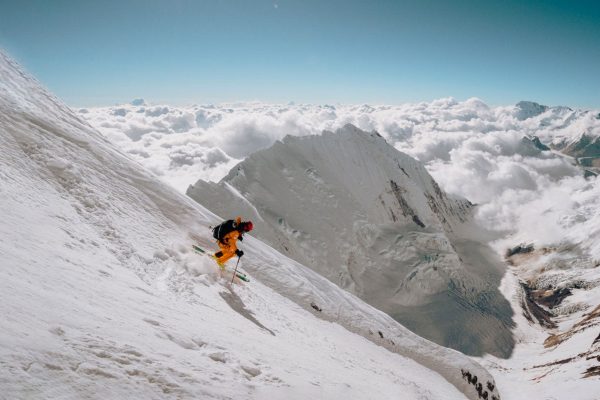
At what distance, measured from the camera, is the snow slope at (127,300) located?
7.48 metres

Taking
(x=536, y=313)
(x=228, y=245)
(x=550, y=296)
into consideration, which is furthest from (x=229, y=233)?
(x=550, y=296)

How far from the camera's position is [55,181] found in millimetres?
16547

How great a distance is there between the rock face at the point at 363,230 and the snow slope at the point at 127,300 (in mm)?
45761

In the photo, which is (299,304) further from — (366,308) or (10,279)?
(10,279)

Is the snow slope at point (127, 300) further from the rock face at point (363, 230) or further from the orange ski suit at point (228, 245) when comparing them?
the rock face at point (363, 230)

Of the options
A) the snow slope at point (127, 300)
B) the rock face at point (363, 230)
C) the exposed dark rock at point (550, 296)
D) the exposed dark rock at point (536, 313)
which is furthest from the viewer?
the exposed dark rock at point (550, 296)

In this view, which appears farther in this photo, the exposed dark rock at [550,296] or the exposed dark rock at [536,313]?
the exposed dark rock at [550,296]

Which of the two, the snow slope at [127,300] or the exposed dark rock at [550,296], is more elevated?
the exposed dark rock at [550,296]

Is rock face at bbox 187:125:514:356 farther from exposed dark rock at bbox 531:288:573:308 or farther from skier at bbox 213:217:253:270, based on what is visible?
exposed dark rock at bbox 531:288:573:308

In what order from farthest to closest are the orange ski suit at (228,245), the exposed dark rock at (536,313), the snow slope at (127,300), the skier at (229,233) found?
the exposed dark rock at (536,313) → the orange ski suit at (228,245) → the skier at (229,233) → the snow slope at (127,300)

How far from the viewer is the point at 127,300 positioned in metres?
11.3

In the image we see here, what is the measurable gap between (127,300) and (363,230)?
89085mm

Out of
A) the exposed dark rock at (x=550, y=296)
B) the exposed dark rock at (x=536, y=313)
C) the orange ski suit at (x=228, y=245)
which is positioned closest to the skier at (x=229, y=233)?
the orange ski suit at (x=228, y=245)

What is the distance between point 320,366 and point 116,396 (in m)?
10.6
